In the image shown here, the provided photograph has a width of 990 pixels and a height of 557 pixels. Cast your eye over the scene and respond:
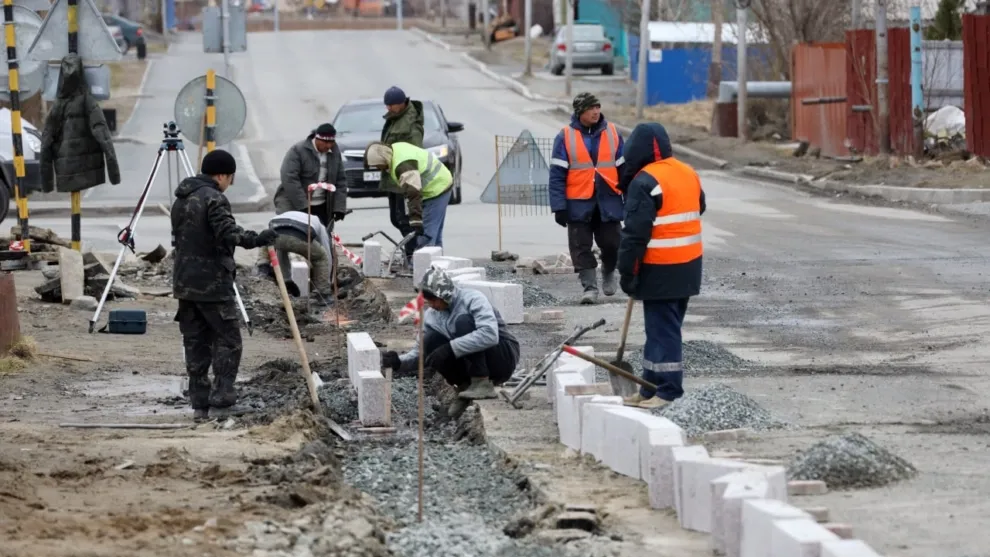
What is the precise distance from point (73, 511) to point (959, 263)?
10977mm

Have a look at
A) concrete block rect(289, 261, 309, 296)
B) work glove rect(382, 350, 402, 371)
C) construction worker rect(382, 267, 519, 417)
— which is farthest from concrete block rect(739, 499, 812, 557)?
concrete block rect(289, 261, 309, 296)

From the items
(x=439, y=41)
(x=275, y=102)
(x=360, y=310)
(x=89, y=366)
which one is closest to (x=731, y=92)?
(x=275, y=102)

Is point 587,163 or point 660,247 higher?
point 587,163

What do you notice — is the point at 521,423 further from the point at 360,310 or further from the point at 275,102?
the point at 275,102

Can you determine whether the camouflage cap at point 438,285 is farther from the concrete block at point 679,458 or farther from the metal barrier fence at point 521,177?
the metal barrier fence at point 521,177

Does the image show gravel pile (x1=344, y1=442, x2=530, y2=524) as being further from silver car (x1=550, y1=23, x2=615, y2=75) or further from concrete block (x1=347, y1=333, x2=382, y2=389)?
silver car (x1=550, y1=23, x2=615, y2=75)

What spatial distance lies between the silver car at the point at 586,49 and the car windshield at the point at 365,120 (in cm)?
2698

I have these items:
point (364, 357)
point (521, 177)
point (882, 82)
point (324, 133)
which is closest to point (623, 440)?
point (364, 357)

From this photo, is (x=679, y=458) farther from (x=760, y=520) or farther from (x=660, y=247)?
(x=660, y=247)

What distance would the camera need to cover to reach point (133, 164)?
3195 centimetres

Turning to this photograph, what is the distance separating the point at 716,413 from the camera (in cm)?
860

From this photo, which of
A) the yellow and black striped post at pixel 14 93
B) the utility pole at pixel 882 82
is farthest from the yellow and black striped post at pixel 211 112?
the utility pole at pixel 882 82

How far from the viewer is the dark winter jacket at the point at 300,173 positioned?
49.7 ft

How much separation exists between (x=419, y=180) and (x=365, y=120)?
10.8 meters
